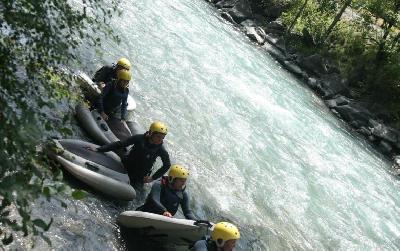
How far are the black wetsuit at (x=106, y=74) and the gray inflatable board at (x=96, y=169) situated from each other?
290cm

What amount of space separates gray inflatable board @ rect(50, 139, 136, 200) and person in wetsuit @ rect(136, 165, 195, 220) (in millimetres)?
528

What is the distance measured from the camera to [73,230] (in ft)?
24.3

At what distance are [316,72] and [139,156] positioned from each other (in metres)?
20.2

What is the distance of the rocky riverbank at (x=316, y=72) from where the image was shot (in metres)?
23.4

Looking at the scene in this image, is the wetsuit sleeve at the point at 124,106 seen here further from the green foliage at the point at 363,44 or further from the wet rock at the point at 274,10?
the wet rock at the point at 274,10

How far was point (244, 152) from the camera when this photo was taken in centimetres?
1377

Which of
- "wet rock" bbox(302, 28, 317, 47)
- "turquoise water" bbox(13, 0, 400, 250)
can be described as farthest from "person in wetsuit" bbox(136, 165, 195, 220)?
"wet rock" bbox(302, 28, 317, 47)

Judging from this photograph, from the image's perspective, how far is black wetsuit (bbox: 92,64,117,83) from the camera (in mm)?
11688

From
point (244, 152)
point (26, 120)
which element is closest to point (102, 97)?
point (244, 152)

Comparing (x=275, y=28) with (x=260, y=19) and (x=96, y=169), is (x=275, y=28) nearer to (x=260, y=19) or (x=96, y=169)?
(x=260, y=19)

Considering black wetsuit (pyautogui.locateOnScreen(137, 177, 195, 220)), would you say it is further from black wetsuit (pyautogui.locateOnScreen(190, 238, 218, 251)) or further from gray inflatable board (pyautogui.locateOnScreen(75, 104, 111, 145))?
gray inflatable board (pyautogui.locateOnScreen(75, 104, 111, 145))

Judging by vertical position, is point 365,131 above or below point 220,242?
above

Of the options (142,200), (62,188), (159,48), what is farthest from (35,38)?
(159,48)

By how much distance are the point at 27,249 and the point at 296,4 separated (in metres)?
28.9
